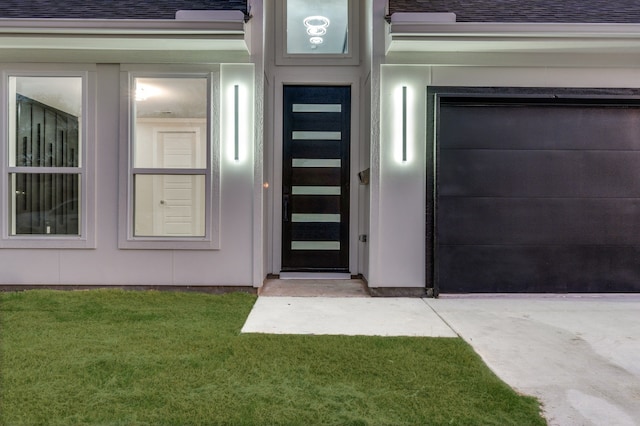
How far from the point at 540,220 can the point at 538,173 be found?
52 cm

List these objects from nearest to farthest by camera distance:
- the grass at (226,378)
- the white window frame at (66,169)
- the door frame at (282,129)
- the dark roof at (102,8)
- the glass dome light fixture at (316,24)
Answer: the grass at (226,378), the dark roof at (102,8), the white window frame at (66,169), the door frame at (282,129), the glass dome light fixture at (316,24)

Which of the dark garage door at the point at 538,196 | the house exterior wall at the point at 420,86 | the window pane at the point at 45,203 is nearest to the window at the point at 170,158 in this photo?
the window pane at the point at 45,203

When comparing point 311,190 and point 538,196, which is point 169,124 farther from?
point 538,196

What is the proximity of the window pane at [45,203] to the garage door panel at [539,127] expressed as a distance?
13.7ft

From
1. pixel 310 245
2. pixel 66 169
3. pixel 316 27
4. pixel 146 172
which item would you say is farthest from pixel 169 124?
pixel 316 27

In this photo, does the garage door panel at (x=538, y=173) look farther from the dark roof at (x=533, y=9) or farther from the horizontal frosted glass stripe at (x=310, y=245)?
the horizontal frosted glass stripe at (x=310, y=245)

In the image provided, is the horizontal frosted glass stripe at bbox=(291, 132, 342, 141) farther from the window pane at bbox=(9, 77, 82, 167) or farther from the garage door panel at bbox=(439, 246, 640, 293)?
the window pane at bbox=(9, 77, 82, 167)

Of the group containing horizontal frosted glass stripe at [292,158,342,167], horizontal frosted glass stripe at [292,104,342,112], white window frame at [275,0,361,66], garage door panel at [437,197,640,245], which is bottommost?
garage door panel at [437,197,640,245]

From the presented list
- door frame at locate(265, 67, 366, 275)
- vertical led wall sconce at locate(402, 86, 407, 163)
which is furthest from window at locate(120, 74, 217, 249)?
vertical led wall sconce at locate(402, 86, 407, 163)

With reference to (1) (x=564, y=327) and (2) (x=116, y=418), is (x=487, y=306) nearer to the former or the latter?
(1) (x=564, y=327)

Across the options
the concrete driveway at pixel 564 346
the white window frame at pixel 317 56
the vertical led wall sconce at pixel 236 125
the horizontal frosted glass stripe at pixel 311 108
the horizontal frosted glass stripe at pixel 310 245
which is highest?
the white window frame at pixel 317 56

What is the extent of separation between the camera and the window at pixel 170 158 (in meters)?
4.49

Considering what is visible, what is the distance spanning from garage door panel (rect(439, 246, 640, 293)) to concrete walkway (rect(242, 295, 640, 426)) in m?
0.14

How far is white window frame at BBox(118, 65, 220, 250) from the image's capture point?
445 cm
